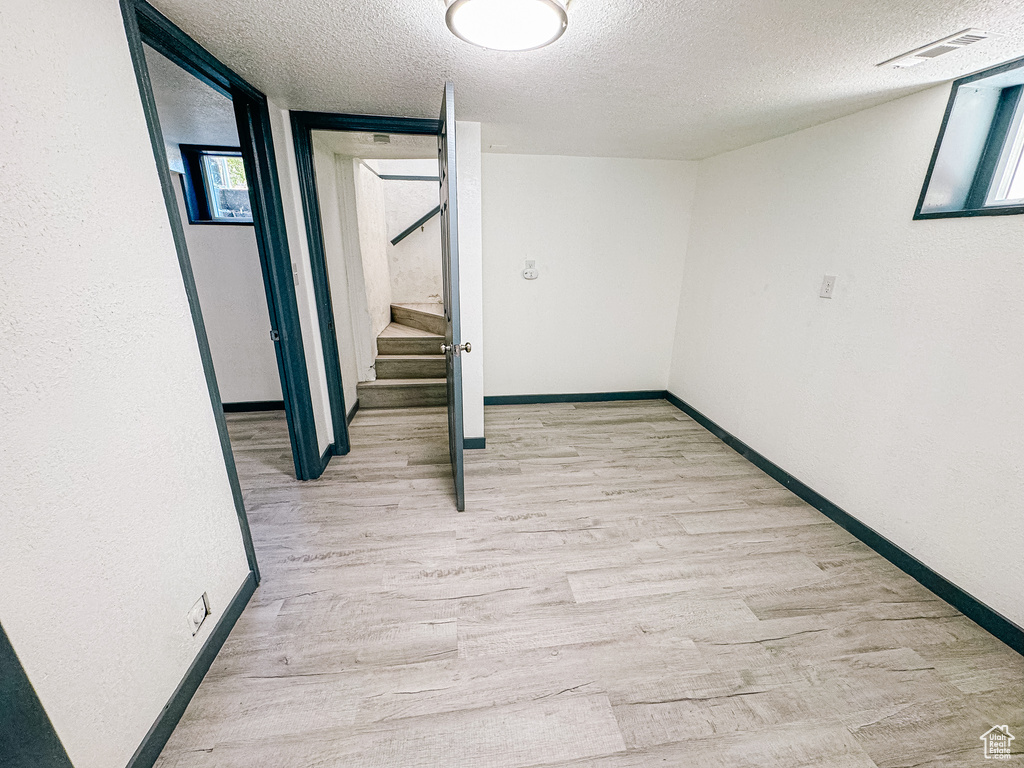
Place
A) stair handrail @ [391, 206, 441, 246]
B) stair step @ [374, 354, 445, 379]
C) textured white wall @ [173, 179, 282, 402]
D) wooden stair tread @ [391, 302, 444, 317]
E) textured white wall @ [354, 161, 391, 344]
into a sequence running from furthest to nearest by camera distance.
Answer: stair handrail @ [391, 206, 441, 246] < wooden stair tread @ [391, 302, 444, 317] < stair step @ [374, 354, 445, 379] < textured white wall @ [354, 161, 391, 344] < textured white wall @ [173, 179, 282, 402]

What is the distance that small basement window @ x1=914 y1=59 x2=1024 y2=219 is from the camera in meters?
1.52

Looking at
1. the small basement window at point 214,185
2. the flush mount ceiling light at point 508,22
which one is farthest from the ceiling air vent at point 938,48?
the small basement window at point 214,185

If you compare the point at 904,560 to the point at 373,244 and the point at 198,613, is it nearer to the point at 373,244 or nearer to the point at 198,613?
the point at 198,613

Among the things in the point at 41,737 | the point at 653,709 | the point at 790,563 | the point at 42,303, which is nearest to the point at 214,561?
the point at 41,737

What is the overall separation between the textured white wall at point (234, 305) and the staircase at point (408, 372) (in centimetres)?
81

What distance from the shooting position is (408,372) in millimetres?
3676

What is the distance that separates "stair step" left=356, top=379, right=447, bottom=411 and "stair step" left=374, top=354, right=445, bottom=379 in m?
0.12

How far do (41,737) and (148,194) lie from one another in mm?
1337

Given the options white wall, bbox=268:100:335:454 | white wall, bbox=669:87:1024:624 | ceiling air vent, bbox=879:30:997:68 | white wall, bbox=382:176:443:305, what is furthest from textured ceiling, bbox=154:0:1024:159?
white wall, bbox=382:176:443:305

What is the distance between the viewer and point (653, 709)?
1256mm

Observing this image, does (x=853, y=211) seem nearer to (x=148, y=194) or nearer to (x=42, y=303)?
(x=148, y=194)

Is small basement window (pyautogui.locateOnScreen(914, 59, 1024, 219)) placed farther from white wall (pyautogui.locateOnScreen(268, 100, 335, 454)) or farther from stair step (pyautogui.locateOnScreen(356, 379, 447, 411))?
stair step (pyautogui.locateOnScreen(356, 379, 447, 411))

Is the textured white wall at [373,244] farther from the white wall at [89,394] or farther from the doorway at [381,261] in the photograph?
the white wall at [89,394]

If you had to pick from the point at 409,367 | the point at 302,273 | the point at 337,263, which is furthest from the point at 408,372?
the point at 302,273
